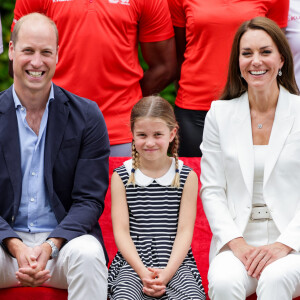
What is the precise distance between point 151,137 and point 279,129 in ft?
2.35

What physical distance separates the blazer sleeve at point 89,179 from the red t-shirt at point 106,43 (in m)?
0.61

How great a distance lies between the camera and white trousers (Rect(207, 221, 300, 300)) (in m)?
4.36

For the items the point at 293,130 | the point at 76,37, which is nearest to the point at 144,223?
the point at 293,130

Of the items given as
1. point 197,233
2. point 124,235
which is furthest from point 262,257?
point 197,233

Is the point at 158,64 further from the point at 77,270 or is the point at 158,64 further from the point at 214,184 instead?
the point at 77,270

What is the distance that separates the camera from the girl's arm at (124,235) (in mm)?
4605

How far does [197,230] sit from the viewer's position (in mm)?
5430

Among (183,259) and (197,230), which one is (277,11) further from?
(183,259)

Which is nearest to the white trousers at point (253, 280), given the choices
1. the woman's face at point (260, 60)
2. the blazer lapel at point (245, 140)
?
the blazer lapel at point (245, 140)

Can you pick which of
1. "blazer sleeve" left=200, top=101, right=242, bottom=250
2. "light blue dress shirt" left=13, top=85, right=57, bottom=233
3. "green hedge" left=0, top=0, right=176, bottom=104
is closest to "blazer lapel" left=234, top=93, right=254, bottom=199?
"blazer sleeve" left=200, top=101, right=242, bottom=250

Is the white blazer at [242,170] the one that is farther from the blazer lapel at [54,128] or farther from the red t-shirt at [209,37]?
the blazer lapel at [54,128]

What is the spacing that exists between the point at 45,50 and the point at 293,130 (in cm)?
145

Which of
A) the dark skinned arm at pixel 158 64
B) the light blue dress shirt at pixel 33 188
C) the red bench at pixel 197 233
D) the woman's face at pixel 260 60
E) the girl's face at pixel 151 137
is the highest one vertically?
the woman's face at pixel 260 60

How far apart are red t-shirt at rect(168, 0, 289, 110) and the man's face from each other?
1144mm
